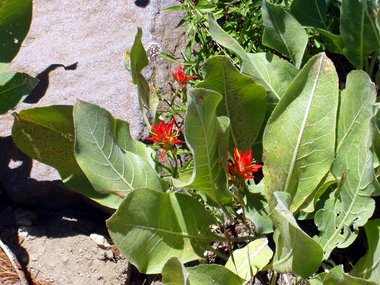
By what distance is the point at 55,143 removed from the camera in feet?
8.00

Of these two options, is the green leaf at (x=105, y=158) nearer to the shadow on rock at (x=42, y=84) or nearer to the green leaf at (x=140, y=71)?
the green leaf at (x=140, y=71)

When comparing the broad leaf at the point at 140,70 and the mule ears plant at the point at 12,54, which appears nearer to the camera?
the broad leaf at the point at 140,70

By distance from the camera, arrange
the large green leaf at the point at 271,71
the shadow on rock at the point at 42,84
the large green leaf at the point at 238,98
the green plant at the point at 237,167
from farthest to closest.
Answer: the shadow on rock at the point at 42,84 < the large green leaf at the point at 271,71 < the large green leaf at the point at 238,98 < the green plant at the point at 237,167

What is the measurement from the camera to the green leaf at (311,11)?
110 inches

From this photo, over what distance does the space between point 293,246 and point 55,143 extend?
2.80ft

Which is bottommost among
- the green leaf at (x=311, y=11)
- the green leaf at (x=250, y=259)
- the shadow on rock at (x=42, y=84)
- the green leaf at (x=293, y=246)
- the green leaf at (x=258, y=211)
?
the green leaf at (x=250, y=259)

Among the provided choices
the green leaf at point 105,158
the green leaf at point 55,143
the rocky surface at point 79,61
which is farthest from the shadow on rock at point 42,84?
the green leaf at point 105,158

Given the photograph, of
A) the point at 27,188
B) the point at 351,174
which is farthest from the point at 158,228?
the point at 27,188

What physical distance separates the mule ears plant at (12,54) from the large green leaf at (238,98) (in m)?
0.68

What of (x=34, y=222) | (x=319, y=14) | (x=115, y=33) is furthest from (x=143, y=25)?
(x=34, y=222)

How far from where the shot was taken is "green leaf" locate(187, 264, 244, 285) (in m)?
2.12

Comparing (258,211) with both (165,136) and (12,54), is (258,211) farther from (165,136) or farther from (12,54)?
(12,54)

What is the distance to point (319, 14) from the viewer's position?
281 centimetres

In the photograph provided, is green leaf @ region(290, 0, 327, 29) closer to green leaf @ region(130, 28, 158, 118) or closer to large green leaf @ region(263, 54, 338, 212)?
large green leaf @ region(263, 54, 338, 212)
